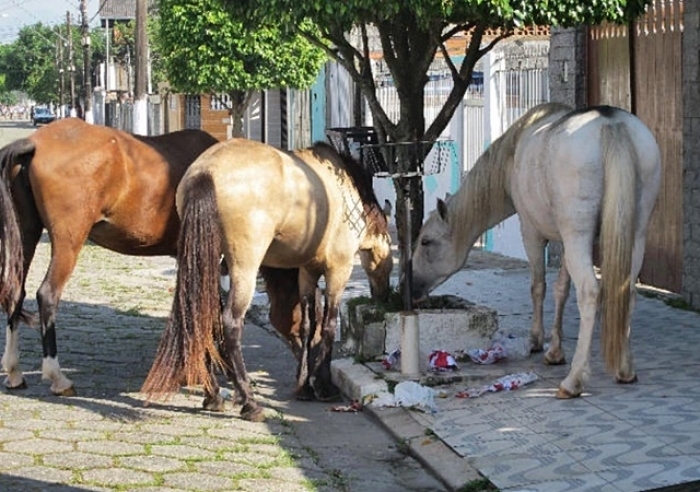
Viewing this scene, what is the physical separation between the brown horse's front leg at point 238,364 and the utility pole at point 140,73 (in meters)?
21.3

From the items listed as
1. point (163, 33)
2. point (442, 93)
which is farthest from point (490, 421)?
point (163, 33)

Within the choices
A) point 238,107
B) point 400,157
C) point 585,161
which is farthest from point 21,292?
point 238,107

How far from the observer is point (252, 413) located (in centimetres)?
804

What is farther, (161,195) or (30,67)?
(30,67)

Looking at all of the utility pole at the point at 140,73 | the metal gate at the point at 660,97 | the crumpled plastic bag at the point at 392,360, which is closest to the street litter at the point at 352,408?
the crumpled plastic bag at the point at 392,360

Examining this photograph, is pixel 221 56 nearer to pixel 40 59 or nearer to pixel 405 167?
pixel 405 167

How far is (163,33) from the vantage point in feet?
75.7

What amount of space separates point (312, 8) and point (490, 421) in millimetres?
2995

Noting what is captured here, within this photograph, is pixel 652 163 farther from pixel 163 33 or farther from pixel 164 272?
pixel 163 33

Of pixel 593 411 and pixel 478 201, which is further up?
pixel 478 201

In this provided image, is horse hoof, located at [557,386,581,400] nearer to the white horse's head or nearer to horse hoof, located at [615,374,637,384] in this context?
horse hoof, located at [615,374,637,384]

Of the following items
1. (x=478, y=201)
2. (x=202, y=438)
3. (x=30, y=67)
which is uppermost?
(x=30, y=67)

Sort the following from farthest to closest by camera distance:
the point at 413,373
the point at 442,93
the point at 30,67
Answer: the point at 30,67 → the point at 442,93 → the point at 413,373

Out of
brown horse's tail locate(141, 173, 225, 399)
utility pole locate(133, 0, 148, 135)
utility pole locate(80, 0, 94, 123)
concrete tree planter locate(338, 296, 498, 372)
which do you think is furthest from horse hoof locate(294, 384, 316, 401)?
utility pole locate(80, 0, 94, 123)
